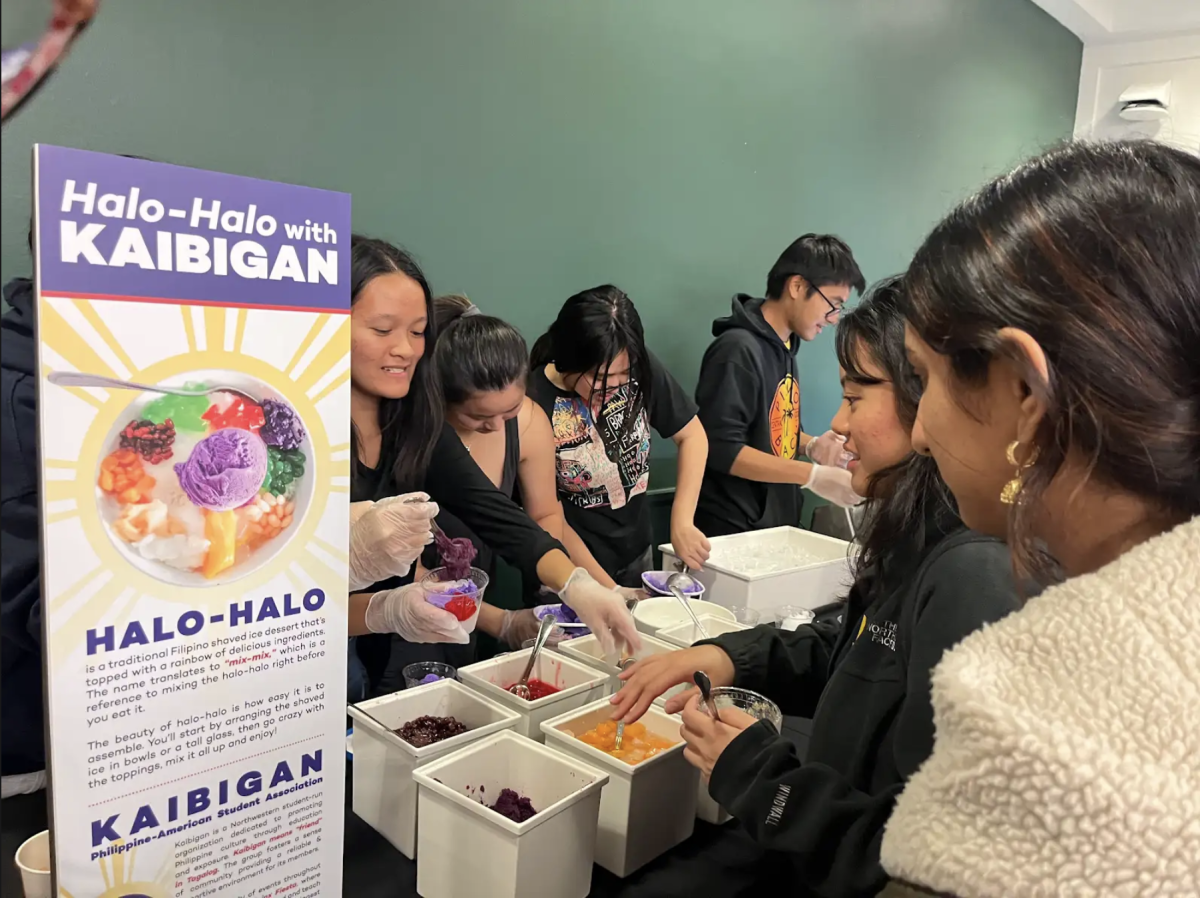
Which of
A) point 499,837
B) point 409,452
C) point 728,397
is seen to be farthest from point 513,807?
point 728,397

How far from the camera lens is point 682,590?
1773mm

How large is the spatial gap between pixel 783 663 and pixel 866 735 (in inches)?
13.3

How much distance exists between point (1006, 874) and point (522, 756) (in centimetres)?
72

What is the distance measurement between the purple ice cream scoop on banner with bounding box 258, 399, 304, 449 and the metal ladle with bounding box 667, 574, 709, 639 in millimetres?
952

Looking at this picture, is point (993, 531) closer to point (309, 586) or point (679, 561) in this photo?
point (309, 586)

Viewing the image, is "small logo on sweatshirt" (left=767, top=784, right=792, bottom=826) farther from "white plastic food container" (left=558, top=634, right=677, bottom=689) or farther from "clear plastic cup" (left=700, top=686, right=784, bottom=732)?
"white plastic food container" (left=558, top=634, right=677, bottom=689)

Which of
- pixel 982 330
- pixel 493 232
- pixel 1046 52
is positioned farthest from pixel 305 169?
pixel 1046 52

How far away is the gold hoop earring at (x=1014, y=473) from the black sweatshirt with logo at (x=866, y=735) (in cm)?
20

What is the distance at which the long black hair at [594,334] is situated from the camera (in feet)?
6.76

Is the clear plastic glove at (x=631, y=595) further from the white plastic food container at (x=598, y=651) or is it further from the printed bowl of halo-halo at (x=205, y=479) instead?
the printed bowl of halo-halo at (x=205, y=479)

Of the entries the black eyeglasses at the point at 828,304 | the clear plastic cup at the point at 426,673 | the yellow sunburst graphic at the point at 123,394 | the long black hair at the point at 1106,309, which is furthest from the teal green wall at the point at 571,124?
the clear plastic cup at the point at 426,673

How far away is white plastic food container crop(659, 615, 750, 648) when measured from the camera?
1.56m

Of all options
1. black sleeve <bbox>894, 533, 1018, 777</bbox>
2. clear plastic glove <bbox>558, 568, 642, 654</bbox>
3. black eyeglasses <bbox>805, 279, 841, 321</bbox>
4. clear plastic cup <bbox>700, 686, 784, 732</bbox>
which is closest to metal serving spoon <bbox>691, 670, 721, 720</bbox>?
clear plastic cup <bbox>700, 686, 784, 732</bbox>

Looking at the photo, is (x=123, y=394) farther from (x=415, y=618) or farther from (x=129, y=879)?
(x=415, y=618)
